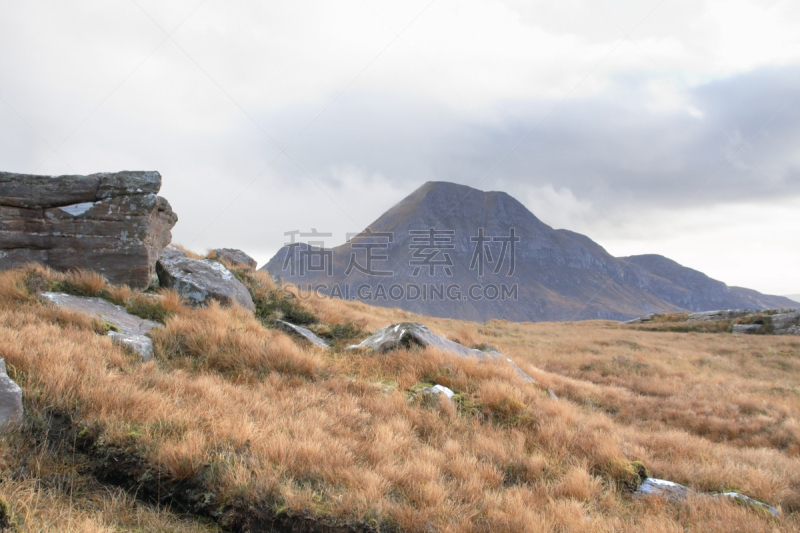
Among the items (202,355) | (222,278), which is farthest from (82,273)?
(202,355)

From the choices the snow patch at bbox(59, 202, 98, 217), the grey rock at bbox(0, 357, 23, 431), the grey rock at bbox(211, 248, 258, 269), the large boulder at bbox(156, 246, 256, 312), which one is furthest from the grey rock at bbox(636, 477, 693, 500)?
the grey rock at bbox(211, 248, 258, 269)

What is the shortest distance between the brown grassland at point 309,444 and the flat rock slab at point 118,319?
288 millimetres

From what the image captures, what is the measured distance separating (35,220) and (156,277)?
2.86 m

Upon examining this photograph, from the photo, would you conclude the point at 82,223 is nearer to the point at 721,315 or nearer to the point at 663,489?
the point at 663,489

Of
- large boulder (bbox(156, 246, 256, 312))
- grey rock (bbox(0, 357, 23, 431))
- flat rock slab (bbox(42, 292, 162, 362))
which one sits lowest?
grey rock (bbox(0, 357, 23, 431))

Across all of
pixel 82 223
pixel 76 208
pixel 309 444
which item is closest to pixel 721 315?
pixel 309 444

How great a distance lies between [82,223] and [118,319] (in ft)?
12.5

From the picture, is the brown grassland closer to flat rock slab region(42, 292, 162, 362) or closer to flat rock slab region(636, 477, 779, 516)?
flat rock slab region(636, 477, 779, 516)

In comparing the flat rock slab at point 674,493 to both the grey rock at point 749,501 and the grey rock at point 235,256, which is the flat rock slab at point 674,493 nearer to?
the grey rock at point 749,501

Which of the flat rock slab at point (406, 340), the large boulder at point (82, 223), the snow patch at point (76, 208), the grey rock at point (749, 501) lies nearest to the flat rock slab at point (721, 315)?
the flat rock slab at point (406, 340)

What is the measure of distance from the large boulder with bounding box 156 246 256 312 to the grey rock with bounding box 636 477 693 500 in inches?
366

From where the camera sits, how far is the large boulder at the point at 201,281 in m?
10.6

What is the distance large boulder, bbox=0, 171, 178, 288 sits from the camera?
979cm

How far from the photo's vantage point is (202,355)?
6.98 metres
